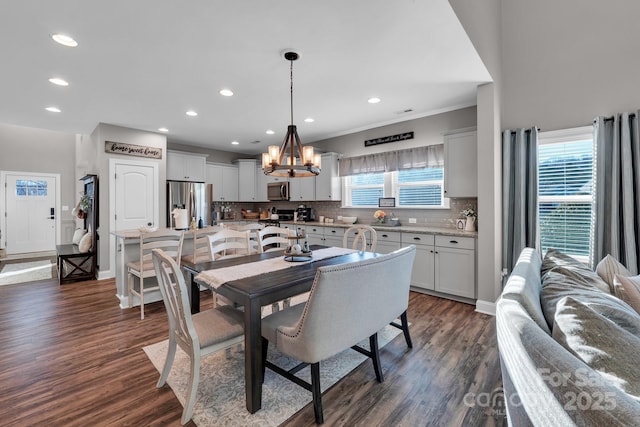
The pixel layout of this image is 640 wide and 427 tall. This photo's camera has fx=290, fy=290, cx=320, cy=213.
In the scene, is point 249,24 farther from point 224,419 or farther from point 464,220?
point 464,220

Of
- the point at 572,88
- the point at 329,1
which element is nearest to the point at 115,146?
the point at 329,1

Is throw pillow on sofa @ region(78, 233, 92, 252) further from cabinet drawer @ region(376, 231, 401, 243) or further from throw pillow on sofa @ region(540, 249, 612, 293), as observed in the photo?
throw pillow on sofa @ region(540, 249, 612, 293)

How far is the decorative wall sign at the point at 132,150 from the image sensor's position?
4.99 m

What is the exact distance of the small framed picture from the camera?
4.99 m

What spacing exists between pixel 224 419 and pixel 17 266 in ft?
23.3

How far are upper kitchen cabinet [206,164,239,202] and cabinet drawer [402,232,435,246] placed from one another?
4558mm

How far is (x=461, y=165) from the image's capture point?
3908 mm

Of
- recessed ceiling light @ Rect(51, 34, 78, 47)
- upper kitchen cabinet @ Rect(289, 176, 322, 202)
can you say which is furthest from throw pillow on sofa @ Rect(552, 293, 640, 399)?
upper kitchen cabinet @ Rect(289, 176, 322, 202)

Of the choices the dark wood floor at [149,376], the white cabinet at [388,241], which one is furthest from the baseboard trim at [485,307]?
the white cabinet at [388,241]

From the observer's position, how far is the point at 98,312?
3.48 metres

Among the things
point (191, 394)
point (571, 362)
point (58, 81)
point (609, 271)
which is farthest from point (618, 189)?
point (58, 81)

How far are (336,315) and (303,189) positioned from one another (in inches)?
181

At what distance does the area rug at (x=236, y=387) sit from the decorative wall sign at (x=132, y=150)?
389 cm

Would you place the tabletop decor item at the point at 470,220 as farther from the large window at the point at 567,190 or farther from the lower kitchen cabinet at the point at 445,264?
the large window at the point at 567,190
